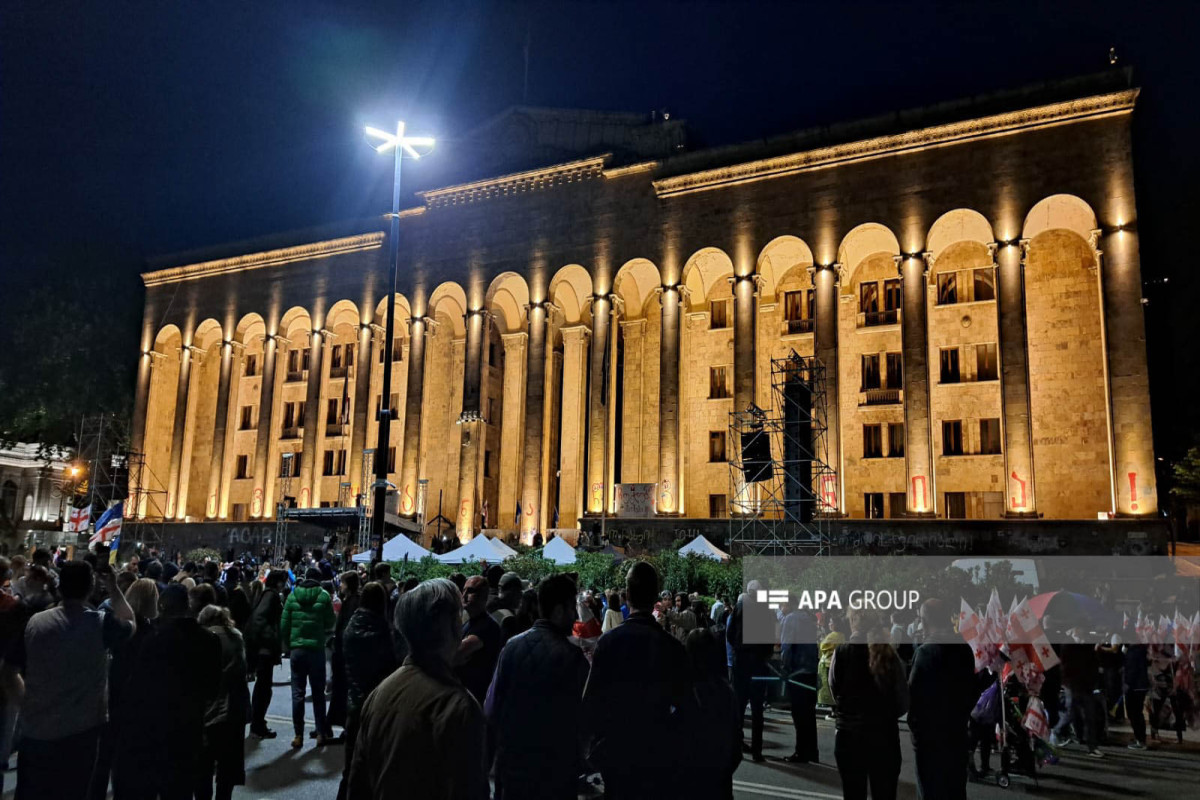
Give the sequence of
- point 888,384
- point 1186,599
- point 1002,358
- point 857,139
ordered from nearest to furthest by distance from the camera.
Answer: point 1186,599 < point 1002,358 < point 857,139 < point 888,384

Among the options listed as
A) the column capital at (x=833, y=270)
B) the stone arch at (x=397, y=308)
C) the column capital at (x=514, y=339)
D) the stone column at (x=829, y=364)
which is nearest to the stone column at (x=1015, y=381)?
the column capital at (x=833, y=270)

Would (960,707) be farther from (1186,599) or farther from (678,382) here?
(678,382)

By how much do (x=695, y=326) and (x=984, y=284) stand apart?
11.8m

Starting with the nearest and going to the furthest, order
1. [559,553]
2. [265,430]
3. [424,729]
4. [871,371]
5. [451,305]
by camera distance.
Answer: [424,729], [559,553], [871,371], [265,430], [451,305]

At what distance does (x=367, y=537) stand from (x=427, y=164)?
18724 mm

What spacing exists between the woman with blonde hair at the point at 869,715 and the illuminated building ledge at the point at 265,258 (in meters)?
36.5

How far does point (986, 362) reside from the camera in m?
31.9

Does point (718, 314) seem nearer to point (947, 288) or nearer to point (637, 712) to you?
point (947, 288)

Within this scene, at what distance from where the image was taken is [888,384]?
33625 millimetres

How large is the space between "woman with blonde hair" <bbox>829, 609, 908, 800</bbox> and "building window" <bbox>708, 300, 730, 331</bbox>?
3129 centimetres

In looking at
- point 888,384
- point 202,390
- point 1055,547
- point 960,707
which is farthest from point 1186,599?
point 202,390

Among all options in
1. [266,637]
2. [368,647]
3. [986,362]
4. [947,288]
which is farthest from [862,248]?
[368,647]

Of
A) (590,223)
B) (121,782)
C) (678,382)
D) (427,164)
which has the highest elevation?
(427,164)

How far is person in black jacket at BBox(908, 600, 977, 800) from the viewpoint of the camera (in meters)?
6.51
